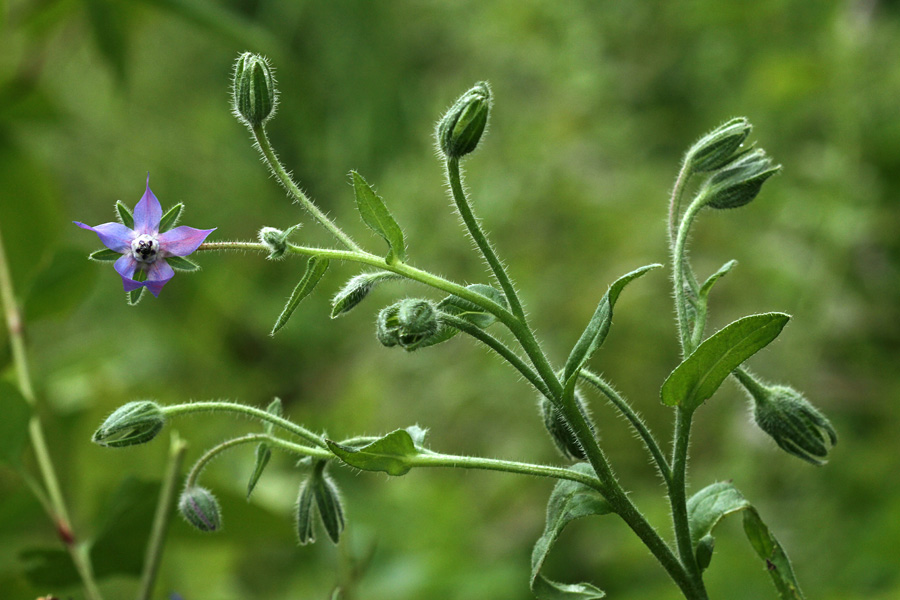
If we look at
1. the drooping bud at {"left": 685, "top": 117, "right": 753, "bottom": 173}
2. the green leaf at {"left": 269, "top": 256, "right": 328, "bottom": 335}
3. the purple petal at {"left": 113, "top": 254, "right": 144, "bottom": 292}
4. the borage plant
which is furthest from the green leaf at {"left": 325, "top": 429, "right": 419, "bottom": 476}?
the drooping bud at {"left": 685, "top": 117, "right": 753, "bottom": 173}

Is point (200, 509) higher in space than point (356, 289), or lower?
lower

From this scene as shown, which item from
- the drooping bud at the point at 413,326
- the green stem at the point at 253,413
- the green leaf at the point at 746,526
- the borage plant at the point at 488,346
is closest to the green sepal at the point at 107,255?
the borage plant at the point at 488,346

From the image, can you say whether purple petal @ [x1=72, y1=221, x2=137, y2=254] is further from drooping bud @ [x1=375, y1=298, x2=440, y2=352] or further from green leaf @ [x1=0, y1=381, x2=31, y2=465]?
green leaf @ [x1=0, y1=381, x2=31, y2=465]

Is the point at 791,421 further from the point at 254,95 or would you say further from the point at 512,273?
the point at 512,273

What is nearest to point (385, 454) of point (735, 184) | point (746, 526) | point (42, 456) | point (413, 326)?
point (413, 326)

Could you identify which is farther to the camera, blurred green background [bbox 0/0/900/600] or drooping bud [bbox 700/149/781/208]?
blurred green background [bbox 0/0/900/600]

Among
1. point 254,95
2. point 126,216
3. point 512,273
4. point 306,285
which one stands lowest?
point 306,285
